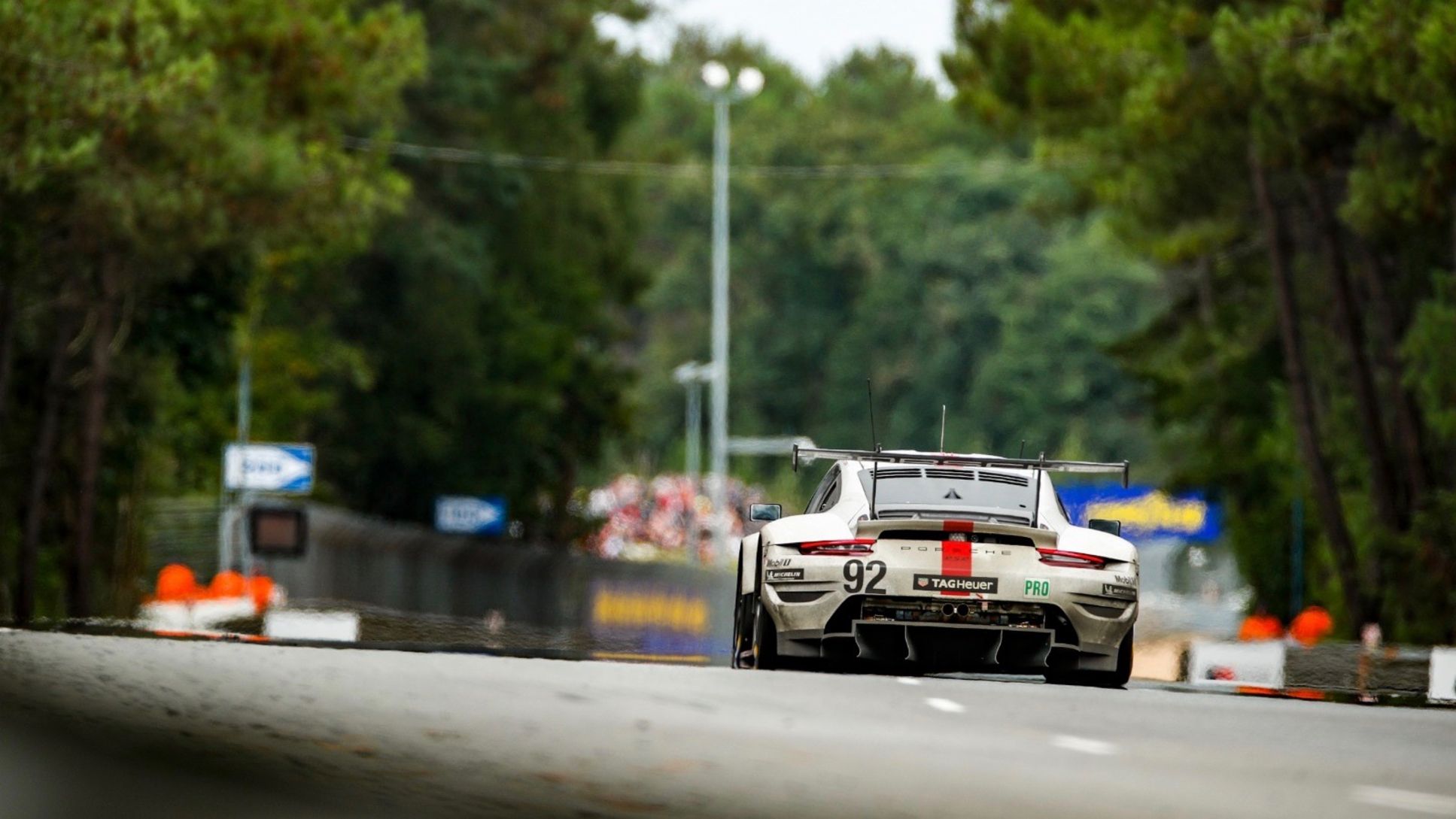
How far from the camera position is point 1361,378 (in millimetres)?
43531

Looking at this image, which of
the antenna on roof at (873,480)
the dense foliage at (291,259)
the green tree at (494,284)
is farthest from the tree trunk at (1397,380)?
the antenna on roof at (873,480)

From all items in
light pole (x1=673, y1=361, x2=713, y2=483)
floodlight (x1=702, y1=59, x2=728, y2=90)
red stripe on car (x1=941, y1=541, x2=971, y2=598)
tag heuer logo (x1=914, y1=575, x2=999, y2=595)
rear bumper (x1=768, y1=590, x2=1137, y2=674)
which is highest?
floodlight (x1=702, y1=59, x2=728, y2=90)

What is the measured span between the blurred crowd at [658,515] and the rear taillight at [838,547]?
276ft

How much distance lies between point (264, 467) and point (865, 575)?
1235 inches

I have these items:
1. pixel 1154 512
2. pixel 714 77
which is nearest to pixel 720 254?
pixel 714 77

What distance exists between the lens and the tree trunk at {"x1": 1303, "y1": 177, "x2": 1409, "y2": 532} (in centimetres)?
4325

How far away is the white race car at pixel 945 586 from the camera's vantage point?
12.3m

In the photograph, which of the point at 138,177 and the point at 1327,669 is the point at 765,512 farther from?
the point at 138,177

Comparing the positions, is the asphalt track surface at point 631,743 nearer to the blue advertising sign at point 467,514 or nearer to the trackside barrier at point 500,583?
the trackside barrier at point 500,583

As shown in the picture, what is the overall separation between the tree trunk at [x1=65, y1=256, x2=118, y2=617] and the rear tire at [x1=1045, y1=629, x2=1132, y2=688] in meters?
29.8

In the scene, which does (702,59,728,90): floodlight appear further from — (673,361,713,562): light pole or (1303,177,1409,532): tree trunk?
(1303,177,1409,532): tree trunk

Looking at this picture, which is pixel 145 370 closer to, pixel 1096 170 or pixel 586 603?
pixel 1096 170

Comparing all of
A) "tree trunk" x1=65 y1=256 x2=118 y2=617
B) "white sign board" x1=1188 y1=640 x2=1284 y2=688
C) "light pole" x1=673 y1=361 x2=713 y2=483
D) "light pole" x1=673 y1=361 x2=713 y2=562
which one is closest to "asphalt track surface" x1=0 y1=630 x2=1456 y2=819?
"white sign board" x1=1188 y1=640 x2=1284 y2=688

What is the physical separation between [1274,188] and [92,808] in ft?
130
